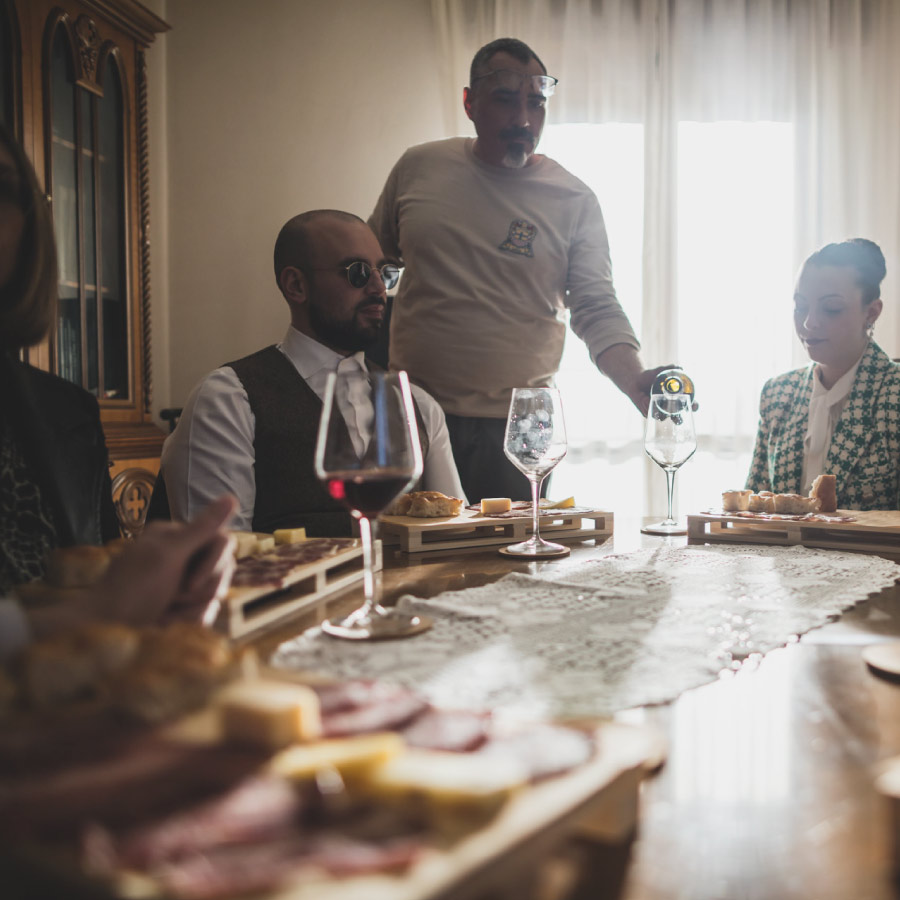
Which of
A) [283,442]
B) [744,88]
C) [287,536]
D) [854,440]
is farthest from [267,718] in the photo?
[744,88]

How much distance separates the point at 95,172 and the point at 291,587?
2.91 m

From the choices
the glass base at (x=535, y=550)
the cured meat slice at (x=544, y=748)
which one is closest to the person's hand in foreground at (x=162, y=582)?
the cured meat slice at (x=544, y=748)

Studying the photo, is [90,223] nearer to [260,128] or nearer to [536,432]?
[260,128]

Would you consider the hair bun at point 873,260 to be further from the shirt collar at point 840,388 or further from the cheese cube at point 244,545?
the cheese cube at point 244,545

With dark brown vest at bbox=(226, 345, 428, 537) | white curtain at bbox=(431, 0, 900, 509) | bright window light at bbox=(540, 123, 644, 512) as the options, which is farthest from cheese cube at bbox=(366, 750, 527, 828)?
white curtain at bbox=(431, 0, 900, 509)

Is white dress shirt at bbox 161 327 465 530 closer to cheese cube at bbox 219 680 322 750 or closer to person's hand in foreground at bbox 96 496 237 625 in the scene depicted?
person's hand in foreground at bbox 96 496 237 625

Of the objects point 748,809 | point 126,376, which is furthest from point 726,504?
point 126,376

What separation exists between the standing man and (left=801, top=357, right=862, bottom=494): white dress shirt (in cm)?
53

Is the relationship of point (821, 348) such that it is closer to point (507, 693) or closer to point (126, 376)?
point (507, 693)

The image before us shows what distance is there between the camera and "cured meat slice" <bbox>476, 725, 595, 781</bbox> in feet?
1.26

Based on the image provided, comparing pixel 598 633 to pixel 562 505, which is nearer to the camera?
pixel 598 633

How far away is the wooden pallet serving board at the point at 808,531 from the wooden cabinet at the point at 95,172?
8.04ft

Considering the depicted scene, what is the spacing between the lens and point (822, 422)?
2402 millimetres

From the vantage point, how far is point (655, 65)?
4078 mm
